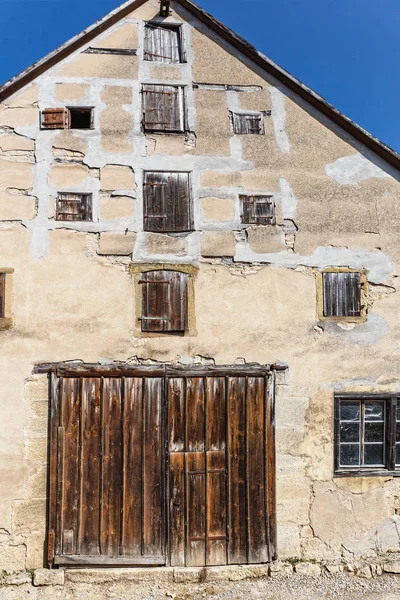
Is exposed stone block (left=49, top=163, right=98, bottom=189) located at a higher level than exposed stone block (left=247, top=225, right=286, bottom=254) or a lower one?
higher

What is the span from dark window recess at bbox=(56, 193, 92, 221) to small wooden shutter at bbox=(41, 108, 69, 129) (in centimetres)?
108

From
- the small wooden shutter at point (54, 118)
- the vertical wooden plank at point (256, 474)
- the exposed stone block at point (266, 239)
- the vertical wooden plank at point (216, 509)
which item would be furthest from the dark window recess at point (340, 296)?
the small wooden shutter at point (54, 118)

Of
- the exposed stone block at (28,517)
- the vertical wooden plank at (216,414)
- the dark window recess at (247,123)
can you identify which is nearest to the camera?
the exposed stone block at (28,517)

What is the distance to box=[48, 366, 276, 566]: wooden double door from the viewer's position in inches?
292

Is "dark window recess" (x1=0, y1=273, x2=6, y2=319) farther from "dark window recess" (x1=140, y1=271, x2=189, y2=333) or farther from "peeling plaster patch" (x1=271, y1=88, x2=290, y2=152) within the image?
"peeling plaster patch" (x1=271, y1=88, x2=290, y2=152)

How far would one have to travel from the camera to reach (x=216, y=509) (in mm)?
7621

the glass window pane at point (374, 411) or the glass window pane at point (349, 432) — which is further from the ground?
the glass window pane at point (374, 411)

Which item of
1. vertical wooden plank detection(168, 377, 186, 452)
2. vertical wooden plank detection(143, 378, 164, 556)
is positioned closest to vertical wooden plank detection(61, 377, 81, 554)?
vertical wooden plank detection(143, 378, 164, 556)

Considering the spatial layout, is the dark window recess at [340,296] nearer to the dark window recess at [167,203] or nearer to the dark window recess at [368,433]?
the dark window recess at [368,433]

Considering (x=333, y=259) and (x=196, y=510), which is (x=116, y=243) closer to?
(x=333, y=259)

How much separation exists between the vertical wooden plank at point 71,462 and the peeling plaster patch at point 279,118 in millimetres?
4765

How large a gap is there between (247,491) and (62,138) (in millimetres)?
5905

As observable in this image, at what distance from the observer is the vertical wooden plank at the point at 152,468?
295 inches

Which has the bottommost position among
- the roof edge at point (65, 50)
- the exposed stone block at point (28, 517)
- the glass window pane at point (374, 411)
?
the exposed stone block at point (28, 517)
